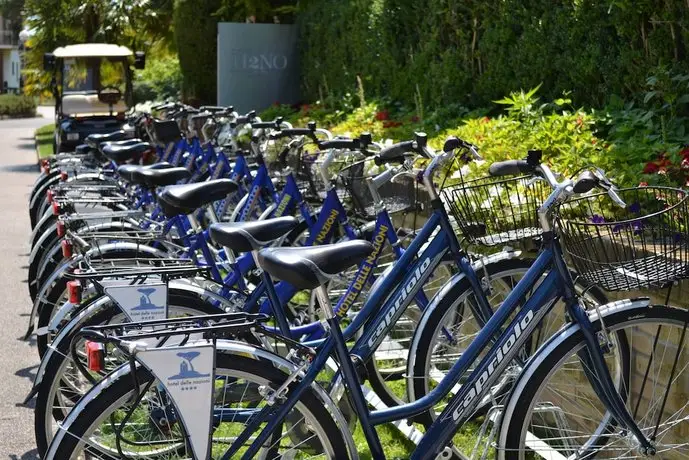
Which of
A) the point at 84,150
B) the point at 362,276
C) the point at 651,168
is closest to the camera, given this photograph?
the point at 362,276

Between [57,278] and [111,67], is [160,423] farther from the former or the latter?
[111,67]

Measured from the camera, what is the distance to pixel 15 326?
279 inches

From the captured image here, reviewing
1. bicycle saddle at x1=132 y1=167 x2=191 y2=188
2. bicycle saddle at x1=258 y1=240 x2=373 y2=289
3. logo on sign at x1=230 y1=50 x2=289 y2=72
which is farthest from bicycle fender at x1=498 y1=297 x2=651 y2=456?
logo on sign at x1=230 y1=50 x2=289 y2=72

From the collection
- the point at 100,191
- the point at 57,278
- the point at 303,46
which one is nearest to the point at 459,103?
the point at 100,191

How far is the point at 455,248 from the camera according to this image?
405 centimetres

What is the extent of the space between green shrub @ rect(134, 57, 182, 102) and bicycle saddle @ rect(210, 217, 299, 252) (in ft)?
83.3

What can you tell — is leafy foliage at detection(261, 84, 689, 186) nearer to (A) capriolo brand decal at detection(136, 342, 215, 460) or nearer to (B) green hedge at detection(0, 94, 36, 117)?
(A) capriolo brand decal at detection(136, 342, 215, 460)

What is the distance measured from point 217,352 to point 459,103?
22.4 ft

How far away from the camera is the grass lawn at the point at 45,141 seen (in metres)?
21.8

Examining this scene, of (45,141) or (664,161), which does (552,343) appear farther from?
(45,141)

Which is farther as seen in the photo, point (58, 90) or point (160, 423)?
point (58, 90)

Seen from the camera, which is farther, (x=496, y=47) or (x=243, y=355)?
(x=496, y=47)

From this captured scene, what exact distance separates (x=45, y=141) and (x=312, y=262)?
79.3 ft

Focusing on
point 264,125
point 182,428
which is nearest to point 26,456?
point 182,428
